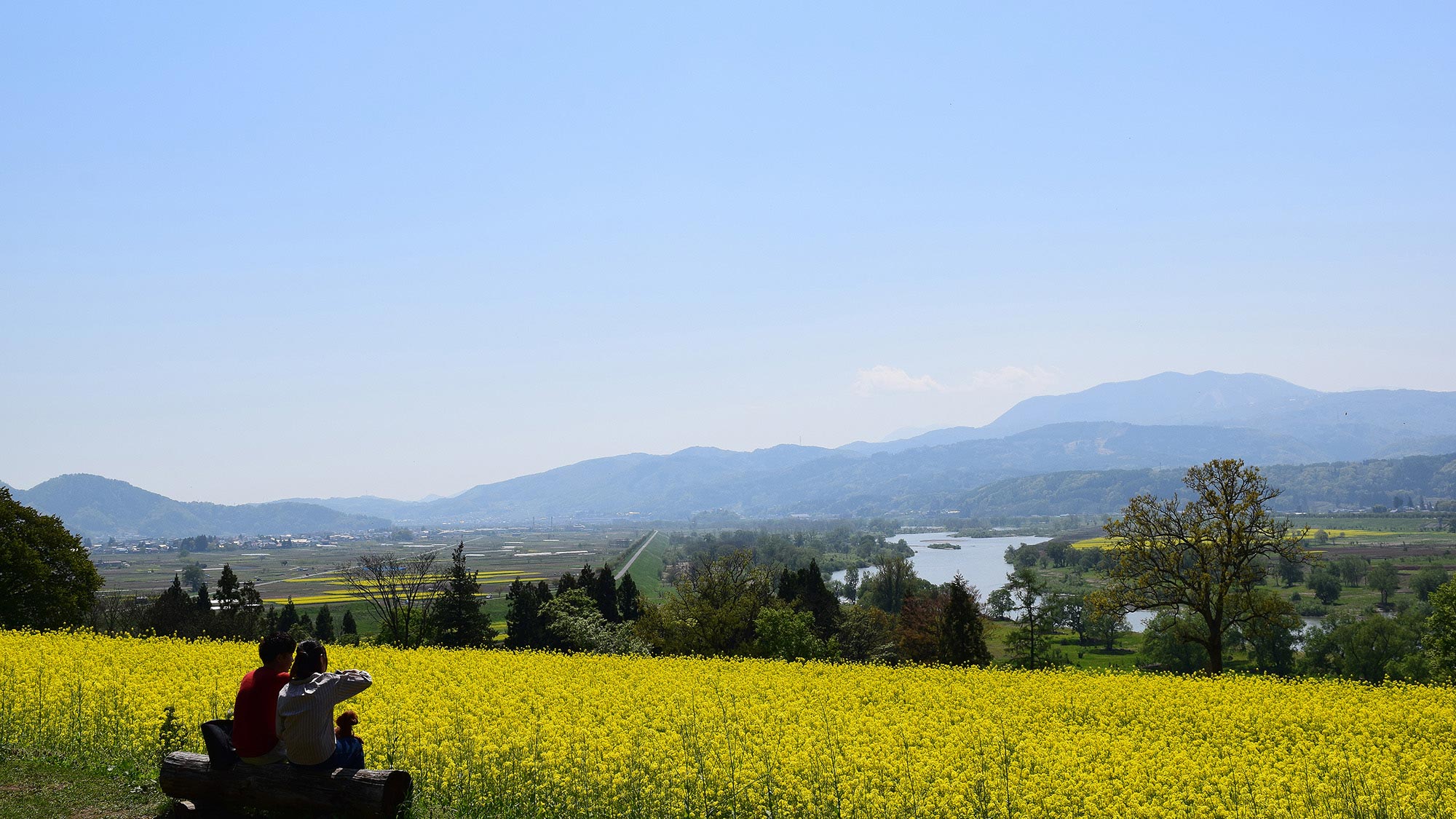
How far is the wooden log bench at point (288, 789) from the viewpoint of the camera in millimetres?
8711

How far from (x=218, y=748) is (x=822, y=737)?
8.01 m

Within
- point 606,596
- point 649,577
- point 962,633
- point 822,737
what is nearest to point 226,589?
point 606,596

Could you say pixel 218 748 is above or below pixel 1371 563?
above

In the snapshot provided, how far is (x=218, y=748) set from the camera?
30.5ft

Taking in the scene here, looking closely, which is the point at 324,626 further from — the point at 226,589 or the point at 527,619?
the point at 527,619

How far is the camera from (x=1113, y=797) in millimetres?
11391

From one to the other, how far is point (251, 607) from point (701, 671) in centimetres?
5638

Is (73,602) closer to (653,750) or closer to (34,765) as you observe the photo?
(34,765)

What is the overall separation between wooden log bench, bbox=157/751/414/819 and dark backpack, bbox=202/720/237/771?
0.07m

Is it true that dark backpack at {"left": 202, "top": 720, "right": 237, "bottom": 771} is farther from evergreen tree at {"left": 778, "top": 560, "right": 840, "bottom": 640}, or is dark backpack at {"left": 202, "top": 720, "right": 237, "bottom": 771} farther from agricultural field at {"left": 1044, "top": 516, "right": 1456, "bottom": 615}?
agricultural field at {"left": 1044, "top": 516, "right": 1456, "bottom": 615}

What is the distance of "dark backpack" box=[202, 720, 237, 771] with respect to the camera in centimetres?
927

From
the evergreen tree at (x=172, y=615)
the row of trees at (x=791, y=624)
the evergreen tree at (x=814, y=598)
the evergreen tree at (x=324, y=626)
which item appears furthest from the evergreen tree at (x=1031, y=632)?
the evergreen tree at (x=172, y=615)

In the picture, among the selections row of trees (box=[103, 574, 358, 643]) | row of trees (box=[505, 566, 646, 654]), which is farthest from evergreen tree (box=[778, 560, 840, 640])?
row of trees (box=[103, 574, 358, 643])

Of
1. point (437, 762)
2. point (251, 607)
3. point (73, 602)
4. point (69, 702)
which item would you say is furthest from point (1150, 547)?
point (251, 607)
